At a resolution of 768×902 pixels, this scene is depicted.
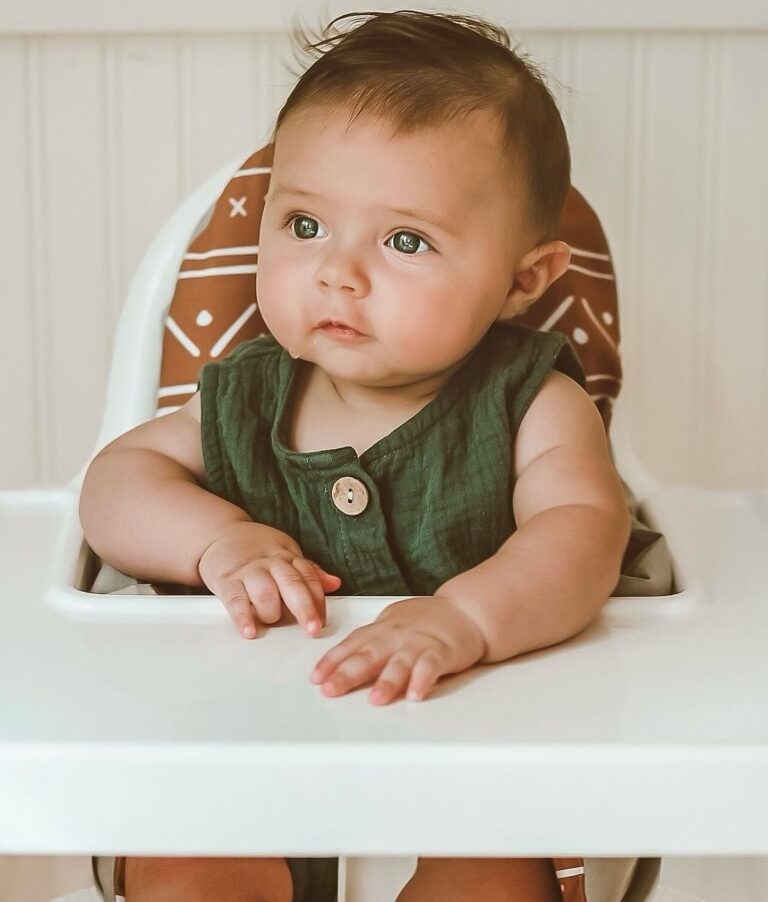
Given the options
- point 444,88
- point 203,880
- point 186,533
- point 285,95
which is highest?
point 444,88

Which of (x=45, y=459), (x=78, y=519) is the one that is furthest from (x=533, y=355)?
(x=45, y=459)

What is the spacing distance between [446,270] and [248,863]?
402 millimetres

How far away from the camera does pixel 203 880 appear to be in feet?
2.56

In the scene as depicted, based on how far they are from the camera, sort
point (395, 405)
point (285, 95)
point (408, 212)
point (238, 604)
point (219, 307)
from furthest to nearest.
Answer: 1. point (285, 95)
2. point (219, 307)
3. point (395, 405)
4. point (408, 212)
5. point (238, 604)

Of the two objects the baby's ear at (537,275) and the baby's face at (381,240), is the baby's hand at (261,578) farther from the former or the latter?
the baby's ear at (537,275)

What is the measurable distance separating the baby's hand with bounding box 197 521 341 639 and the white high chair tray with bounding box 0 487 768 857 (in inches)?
2.7

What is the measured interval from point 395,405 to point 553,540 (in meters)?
0.21

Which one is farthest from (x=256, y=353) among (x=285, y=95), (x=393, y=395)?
(x=285, y=95)

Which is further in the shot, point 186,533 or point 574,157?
point 574,157

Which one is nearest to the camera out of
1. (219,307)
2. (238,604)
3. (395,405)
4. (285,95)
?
(238,604)

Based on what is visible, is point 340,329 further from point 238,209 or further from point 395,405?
point 238,209

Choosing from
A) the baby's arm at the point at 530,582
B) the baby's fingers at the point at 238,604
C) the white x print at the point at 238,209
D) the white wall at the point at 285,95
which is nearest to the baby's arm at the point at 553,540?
the baby's arm at the point at 530,582

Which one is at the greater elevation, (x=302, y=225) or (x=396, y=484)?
(x=302, y=225)

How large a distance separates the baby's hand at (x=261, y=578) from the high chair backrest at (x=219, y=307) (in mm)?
333
